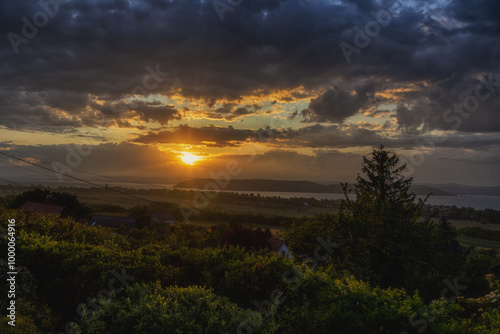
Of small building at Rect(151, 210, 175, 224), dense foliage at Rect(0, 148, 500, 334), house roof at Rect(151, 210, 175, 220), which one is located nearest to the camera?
dense foliage at Rect(0, 148, 500, 334)

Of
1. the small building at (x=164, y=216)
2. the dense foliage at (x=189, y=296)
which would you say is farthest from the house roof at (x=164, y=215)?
the dense foliage at (x=189, y=296)

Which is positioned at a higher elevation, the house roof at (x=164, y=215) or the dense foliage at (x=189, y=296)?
the dense foliage at (x=189, y=296)

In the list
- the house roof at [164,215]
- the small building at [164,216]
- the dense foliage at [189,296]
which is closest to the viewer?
the dense foliage at [189,296]

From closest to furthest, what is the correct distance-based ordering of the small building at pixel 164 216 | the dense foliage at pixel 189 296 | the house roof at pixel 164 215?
the dense foliage at pixel 189 296 → the small building at pixel 164 216 → the house roof at pixel 164 215

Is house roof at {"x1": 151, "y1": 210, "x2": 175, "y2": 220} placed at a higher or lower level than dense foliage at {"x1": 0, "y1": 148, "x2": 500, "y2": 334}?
lower

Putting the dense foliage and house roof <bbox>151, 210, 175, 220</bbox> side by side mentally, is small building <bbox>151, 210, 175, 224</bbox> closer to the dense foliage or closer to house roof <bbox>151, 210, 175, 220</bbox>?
house roof <bbox>151, 210, 175, 220</bbox>

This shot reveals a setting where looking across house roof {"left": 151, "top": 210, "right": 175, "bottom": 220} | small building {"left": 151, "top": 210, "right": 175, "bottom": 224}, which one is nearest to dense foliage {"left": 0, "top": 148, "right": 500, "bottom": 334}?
small building {"left": 151, "top": 210, "right": 175, "bottom": 224}

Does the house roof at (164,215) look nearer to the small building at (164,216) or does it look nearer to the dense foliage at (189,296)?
the small building at (164,216)

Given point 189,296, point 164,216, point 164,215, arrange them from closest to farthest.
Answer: point 189,296 < point 164,216 < point 164,215

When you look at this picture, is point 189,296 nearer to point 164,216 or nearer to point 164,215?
point 164,216

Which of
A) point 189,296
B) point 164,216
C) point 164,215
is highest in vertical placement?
point 189,296

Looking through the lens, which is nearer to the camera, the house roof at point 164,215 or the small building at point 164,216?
the small building at point 164,216

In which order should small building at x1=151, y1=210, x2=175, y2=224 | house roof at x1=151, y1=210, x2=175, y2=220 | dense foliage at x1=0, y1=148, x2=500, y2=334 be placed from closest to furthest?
dense foliage at x1=0, y1=148, x2=500, y2=334
small building at x1=151, y1=210, x2=175, y2=224
house roof at x1=151, y1=210, x2=175, y2=220

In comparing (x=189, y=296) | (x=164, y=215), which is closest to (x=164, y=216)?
(x=164, y=215)
